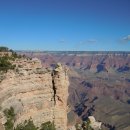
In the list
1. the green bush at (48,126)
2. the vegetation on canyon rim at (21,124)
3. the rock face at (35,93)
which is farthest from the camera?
the green bush at (48,126)

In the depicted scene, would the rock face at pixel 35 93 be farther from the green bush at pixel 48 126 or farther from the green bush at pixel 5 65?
the green bush at pixel 5 65

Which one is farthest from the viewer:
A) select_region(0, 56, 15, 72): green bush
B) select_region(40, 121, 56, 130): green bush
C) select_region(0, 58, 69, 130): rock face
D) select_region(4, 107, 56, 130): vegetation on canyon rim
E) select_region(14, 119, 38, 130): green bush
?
select_region(40, 121, 56, 130): green bush

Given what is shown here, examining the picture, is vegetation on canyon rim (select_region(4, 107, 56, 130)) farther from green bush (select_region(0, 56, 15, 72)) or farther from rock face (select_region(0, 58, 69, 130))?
green bush (select_region(0, 56, 15, 72))

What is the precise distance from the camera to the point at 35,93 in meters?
41.2

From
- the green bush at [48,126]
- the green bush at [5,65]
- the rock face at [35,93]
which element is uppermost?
the green bush at [5,65]

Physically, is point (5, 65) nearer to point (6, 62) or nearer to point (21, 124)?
point (6, 62)

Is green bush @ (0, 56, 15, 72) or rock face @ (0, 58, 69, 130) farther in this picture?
green bush @ (0, 56, 15, 72)

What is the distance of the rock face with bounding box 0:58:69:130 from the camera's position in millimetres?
37469

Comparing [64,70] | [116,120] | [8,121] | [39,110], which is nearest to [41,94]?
[39,110]

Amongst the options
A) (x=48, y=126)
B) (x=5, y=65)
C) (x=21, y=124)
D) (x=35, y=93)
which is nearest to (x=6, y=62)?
(x=5, y=65)

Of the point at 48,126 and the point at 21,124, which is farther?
the point at 48,126

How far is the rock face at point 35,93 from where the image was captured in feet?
123

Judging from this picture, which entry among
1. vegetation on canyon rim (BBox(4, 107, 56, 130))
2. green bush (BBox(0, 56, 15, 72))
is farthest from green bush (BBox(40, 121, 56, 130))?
green bush (BBox(0, 56, 15, 72))

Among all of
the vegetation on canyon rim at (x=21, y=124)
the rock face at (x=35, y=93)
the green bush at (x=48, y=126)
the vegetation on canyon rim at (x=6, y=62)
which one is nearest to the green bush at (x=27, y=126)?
the vegetation on canyon rim at (x=21, y=124)
